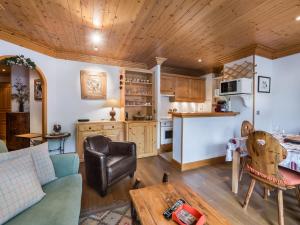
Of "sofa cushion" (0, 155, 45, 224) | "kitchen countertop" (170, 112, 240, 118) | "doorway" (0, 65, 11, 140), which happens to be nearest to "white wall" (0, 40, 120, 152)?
"kitchen countertop" (170, 112, 240, 118)

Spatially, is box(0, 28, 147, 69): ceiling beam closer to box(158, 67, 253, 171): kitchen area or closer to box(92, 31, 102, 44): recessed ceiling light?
box(92, 31, 102, 44): recessed ceiling light

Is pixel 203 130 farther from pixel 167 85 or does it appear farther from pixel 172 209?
pixel 172 209

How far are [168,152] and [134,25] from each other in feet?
10.4

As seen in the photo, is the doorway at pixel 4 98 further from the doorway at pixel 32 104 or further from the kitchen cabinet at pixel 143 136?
the kitchen cabinet at pixel 143 136

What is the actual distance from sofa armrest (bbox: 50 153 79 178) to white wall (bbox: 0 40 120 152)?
1992 millimetres

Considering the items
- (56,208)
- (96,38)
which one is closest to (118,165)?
(56,208)

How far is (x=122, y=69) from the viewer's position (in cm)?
389

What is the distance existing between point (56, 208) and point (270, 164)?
2111mm

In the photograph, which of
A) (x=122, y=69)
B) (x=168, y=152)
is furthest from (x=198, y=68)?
(x=168, y=152)

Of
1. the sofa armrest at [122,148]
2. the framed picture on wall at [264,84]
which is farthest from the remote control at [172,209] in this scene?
the framed picture on wall at [264,84]

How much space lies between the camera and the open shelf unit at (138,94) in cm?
407

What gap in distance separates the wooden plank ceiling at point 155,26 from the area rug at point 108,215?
2.49 metres

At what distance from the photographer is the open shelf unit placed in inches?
160

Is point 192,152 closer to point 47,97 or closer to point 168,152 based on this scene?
point 168,152
